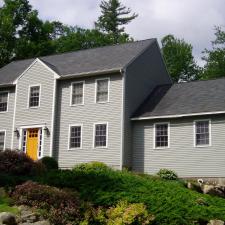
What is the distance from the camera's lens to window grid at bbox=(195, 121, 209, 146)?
88.7 feet

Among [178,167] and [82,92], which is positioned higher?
[82,92]

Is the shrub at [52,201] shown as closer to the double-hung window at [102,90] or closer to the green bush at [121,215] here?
the green bush at [121,215]

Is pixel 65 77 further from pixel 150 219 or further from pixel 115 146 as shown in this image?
pixel 150 219

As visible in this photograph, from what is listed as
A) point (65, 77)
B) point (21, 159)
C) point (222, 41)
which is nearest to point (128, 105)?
point (65, 77)

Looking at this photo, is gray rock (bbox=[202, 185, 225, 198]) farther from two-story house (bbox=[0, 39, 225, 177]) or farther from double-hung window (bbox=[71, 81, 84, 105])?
double-hung window (bbox=[71, 81, 84, 105])

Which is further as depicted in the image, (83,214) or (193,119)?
(193,119)

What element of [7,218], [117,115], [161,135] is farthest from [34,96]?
[7,218]

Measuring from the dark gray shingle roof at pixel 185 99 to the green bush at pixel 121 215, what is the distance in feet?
42.7

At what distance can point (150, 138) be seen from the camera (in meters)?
28.9

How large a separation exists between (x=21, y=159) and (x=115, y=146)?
9840 mm

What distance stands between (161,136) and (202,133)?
2559 mm

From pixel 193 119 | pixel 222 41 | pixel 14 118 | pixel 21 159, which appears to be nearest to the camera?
pixel 21 159

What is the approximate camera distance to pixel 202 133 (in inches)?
1070

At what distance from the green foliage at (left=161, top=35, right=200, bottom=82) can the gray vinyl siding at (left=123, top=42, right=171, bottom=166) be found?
794 inches
